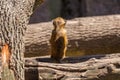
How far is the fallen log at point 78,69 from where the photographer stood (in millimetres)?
4035

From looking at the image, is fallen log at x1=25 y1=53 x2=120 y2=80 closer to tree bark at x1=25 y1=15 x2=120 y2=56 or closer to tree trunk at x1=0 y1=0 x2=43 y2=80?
tree trunk at x1=0 y1=0 x2=43 y2=80

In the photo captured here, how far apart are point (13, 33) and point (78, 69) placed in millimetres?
832

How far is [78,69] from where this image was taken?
13.6 feet

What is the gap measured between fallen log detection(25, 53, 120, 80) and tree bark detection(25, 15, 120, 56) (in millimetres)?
1334

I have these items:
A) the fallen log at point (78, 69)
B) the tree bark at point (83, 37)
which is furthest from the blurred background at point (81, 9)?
the fallen log at point (78, 69)

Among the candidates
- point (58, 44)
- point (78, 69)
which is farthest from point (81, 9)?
point (78, 69)

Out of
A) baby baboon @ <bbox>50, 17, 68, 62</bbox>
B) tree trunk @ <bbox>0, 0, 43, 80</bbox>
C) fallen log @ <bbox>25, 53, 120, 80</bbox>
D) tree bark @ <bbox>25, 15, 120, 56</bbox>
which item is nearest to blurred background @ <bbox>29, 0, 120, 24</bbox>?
tree bark @ <bbox>25, 15, 120, 56</bbox>

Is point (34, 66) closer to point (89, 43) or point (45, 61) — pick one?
point (45, 61)

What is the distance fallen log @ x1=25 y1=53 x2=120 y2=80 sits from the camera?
13.2 ft

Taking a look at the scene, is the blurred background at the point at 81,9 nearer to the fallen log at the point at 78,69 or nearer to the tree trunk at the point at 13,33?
the fallen log at the point at 78,69

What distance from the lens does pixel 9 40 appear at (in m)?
3.51

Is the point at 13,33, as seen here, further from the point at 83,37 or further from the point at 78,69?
the point at 83,37

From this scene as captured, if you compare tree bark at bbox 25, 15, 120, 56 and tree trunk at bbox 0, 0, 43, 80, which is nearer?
tree trunk at bbox 0, 0, 43, 80

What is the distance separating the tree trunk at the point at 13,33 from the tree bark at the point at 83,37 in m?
1.96
